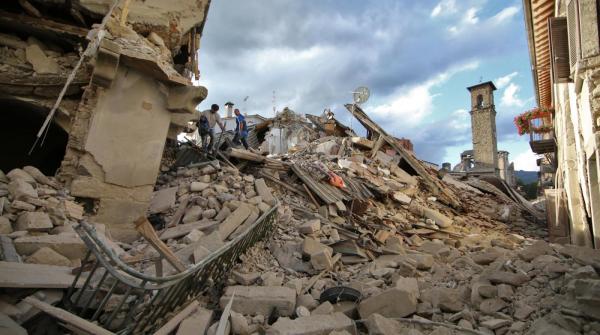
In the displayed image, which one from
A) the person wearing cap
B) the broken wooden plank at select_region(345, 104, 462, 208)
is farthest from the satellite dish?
the person wearing cap

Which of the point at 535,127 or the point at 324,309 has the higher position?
the point at 535,127

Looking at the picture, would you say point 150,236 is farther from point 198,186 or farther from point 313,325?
point 198,186

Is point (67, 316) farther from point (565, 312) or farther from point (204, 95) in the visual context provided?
point (204, 95)

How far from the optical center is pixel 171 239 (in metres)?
5.39

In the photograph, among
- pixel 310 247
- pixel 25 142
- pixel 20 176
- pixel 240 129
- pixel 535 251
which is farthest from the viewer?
pixel 240 129

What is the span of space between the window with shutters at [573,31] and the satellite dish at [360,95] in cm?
1046

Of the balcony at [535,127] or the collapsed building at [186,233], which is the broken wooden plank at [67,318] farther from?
the balcony at [535,127]

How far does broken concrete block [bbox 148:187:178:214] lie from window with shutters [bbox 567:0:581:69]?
290 inches

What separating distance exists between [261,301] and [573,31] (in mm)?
6175

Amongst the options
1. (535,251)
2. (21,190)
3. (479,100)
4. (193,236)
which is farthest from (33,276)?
(479,100)

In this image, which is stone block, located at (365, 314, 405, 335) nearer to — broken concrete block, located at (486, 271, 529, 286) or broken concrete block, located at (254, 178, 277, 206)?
broken concrete block, located at (486, 271, 529, 286)

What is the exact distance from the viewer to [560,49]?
5504 millimetres

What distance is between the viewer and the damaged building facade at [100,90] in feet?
19.2

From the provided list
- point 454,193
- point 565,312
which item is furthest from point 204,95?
point 454,193
